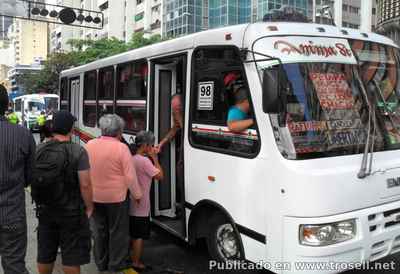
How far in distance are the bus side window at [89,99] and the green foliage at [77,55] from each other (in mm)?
23111

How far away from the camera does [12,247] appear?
11.4ft

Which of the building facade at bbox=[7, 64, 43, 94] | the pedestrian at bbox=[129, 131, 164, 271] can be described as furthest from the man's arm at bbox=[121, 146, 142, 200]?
the building facade at bbox=[7, 64, 43, 94]

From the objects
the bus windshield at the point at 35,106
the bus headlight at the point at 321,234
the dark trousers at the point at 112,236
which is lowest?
the dark trousers at the point at 112,236

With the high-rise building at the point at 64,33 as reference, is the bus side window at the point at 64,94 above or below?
below

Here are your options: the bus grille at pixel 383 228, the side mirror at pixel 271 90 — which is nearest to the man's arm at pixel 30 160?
the side mirror at pixel 271 90

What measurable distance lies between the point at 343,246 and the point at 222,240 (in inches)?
51.5

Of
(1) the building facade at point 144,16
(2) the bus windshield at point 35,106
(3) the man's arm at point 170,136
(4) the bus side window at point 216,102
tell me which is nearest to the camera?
(4) the bus side window at point 216,102

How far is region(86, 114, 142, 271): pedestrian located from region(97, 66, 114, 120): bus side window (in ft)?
9.73

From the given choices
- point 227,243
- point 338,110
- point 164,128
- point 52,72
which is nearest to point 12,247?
point 227,243

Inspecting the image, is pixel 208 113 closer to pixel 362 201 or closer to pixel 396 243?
pixel 362 201

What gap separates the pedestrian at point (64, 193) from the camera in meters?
3.77

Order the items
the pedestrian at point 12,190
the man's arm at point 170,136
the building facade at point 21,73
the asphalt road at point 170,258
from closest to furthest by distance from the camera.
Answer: the pedestrian at point 12,190, the asphalt road at point 170,258, the man's arm at point 170,136, the building facade at point 21,73

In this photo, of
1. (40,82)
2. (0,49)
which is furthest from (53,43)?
(40,82)

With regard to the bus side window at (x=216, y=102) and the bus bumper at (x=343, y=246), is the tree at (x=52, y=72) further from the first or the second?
the bus bumper at (x=343, y=246)
